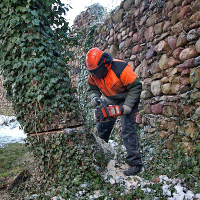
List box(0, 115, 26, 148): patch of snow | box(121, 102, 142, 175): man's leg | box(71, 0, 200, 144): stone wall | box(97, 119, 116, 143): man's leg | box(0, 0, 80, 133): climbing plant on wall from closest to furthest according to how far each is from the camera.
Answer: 1. box(0, 0, 80, 133): climbing plant on wall
2. box(121, 102, 142, 175): man's leg
3. box(71, 0, 200, 144): stone wall
4. box(97, 119, 116, 143): man's leg
5. box(0, 115, 26, 148): patch of snow

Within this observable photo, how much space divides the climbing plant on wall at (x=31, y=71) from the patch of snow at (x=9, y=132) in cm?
319

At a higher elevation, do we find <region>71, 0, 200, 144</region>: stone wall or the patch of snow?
<region>71, 0, 200, 144</region>: stone wall

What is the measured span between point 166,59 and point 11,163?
12.0ft

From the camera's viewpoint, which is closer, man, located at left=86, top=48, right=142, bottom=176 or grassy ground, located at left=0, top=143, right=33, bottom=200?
man, located at left=86, top=48, right=142, bottom=176

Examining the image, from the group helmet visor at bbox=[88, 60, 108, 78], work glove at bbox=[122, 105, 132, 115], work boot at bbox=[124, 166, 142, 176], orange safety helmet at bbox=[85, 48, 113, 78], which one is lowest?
work boot at bbox=[124, 166, 142, 176]

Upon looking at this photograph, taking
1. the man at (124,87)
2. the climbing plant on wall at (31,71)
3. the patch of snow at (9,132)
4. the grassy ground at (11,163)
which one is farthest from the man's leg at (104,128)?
the patch of snow at (9,132)

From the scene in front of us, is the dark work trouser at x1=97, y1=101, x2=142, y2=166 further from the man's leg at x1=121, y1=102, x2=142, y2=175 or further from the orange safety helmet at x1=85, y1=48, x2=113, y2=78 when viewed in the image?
the orange safety helmet at x1=85, y1=48, x2=113, y2=78

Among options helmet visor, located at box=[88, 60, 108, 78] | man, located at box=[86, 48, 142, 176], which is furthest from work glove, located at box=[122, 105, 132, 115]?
helmet visor, located at box=[88, 60, 108, 78]

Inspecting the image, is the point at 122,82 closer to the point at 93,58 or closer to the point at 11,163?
the point at 93,58

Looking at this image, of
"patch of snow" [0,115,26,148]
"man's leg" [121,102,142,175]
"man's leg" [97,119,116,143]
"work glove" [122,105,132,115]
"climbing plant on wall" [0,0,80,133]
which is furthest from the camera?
"patch of snow" [0,115,26,148]

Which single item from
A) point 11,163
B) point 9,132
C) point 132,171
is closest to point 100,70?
point 132,171

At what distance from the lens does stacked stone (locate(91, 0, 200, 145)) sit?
299 centimetres

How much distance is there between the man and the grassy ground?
154 cm

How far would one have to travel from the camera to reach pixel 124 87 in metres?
2.83
